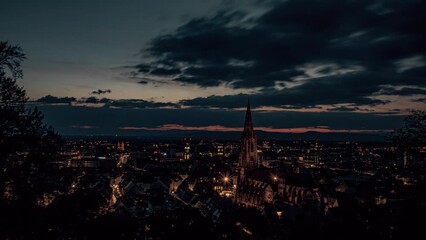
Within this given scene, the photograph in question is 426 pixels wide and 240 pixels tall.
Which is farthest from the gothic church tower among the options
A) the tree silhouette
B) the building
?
the tree silhouette

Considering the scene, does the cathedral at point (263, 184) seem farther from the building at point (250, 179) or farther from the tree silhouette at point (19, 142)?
the tree silhouette at point (19, 142)

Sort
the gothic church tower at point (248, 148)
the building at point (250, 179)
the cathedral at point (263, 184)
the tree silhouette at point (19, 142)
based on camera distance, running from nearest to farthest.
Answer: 1. the tree silhouette at point (19, 142)
2. the cathedral at point (263, 184)
3. the building at point (250, 179)
4. the gothic church tower at point (248, 148)

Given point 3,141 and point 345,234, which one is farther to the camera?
point 345,234

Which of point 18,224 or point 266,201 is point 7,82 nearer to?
point 18,224

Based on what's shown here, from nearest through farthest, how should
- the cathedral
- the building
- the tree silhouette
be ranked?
1. the tree silhouette
2. the cathedral
3. the building

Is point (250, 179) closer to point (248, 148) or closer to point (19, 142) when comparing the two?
point (248, 148)

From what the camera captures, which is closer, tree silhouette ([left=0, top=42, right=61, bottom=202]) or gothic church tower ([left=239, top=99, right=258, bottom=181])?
tree silhouette ([left=0, top=42, right=61, bottom=202])

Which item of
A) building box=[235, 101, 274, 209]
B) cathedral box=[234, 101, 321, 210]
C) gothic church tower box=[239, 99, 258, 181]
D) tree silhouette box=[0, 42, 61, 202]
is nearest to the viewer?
tree silhouette box=[0, 42, 61, 202]

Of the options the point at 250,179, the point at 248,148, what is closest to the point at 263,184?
the point at 250,179

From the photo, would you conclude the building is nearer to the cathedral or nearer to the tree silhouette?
the cathedral

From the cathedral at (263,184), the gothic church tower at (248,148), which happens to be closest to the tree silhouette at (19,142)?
the cathedral at (263,184)

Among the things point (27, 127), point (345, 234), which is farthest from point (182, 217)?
point (27, 127)
